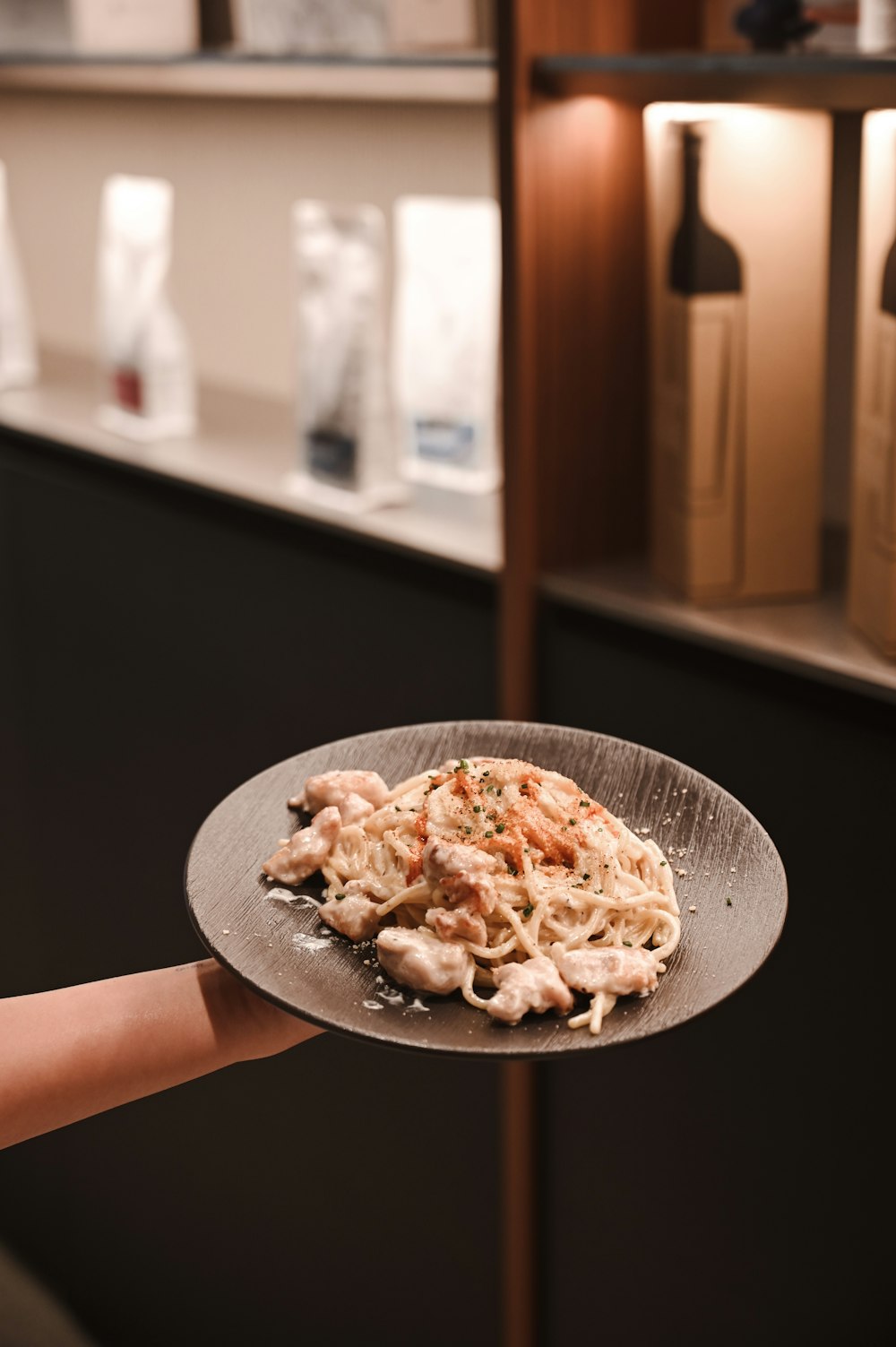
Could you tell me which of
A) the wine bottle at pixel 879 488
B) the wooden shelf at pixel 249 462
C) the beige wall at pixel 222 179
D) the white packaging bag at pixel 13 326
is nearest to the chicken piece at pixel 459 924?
the wine bottle at pixel 879 488

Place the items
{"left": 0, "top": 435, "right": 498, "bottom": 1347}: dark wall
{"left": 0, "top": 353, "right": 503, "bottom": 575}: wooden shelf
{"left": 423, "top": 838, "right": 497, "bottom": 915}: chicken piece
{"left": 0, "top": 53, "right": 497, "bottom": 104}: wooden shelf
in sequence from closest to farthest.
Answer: {"left": 423, "top": 838, "right": 497, "bottom": 915}: chicken piece
{"left": 0, "top": 53, "right": 497, "bottom": 104}: wooden shelf
{"left": 0, "top": 353, "right": 503, "bottom": 575}: wooden shelf
{"left": 0, "top": 435, "right": 498, "bottom": 1347}: dark wall

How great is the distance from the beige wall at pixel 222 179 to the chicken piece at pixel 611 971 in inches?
55.1

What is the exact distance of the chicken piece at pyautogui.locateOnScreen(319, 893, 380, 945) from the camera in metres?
0.96

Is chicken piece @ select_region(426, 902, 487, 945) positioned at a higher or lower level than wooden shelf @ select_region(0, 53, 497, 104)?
lower

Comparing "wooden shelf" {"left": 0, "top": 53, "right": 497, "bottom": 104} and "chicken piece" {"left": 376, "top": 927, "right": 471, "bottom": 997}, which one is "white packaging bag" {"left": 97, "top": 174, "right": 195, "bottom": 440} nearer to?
"wooden shelf" {"left": 0, "top": 53, "right": 497, "bottom": 104}

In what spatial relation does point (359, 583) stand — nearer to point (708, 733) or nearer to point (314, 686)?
point (314, 686)

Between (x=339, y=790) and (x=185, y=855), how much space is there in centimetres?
119

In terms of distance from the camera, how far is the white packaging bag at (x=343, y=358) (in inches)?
74.8

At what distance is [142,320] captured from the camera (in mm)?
2316

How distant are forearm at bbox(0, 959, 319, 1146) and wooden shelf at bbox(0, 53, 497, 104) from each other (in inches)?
35.8

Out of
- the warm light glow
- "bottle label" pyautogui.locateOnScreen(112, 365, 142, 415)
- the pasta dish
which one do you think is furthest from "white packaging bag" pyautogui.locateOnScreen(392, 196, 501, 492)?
the pasta dish

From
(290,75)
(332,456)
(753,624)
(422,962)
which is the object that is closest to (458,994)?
(422,962)

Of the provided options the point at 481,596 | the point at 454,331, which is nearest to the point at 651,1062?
the point at 481,596

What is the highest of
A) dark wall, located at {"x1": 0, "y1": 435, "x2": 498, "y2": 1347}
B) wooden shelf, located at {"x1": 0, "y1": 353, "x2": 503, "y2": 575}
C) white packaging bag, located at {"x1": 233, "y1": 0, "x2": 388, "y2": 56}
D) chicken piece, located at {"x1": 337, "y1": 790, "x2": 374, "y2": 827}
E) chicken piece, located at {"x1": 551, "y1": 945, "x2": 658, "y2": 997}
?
white packaging bag, located at {"x1": 233, "y1": 0, "x2": 388, "y2": 56}
